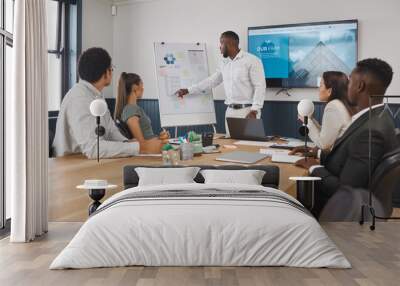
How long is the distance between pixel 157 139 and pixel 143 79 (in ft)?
1.92

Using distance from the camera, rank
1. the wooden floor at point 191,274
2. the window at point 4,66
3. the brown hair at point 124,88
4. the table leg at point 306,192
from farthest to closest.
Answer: the brown hair at point 124,88 < the table leg at point 306,192 < the window at point 4,66 < the wooden floor at point 191,274

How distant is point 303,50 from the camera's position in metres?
4.91

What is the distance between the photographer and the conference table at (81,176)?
475 centimetres

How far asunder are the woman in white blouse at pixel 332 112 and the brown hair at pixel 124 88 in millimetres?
1659

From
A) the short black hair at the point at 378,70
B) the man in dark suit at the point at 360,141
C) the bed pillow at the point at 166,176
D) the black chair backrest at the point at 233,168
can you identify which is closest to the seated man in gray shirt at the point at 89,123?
the black chair backrest at the point at 233,168

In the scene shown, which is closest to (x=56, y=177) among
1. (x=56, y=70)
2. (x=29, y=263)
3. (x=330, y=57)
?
(x=56, y=70)

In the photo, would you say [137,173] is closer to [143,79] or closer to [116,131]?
[116,131]

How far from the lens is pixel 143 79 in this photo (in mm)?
5164

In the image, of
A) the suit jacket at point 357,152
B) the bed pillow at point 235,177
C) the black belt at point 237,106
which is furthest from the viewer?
the black belt at point 237,106

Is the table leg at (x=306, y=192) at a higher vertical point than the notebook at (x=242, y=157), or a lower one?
lower

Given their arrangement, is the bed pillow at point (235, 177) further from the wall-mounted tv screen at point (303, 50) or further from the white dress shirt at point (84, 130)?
the wall-mounted tv screen at point (303, 50)

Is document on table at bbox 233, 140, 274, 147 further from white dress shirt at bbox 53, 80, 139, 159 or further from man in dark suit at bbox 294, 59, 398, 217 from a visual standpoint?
white dress shirt at bbox 53, 80, 139, 159

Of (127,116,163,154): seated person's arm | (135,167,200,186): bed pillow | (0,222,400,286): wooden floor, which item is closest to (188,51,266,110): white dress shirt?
(127,116,163,154): seated person's arm

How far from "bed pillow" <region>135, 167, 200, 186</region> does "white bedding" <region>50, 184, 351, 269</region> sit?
1.17m
